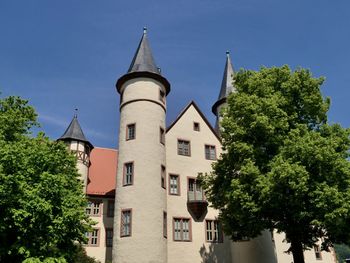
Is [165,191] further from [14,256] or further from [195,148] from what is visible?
[14,256]

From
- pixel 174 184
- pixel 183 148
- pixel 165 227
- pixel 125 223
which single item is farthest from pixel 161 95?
pixel 125 223

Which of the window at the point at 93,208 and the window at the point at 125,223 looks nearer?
the window at the point at 125,223

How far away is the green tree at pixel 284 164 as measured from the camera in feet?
64.8

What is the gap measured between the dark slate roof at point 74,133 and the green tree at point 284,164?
16.4 meters

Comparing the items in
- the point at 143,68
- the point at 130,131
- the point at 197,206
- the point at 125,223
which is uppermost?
the point at 143,68

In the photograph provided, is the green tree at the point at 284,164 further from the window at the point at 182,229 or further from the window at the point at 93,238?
the window at the point at 93,238

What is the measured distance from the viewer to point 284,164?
19672mm

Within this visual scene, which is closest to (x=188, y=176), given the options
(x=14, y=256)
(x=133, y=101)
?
(x=133, y=101)

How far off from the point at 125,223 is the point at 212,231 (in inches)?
319

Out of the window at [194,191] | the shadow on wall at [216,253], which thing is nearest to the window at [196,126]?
the window at [194,191]

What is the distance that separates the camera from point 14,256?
19.8 meters

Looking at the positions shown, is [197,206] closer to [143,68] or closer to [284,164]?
[284,164]

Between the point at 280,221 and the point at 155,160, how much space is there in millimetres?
11081

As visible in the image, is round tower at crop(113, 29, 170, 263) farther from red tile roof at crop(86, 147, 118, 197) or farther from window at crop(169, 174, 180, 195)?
red tile roof at crop(86, 147, 118, 197)
